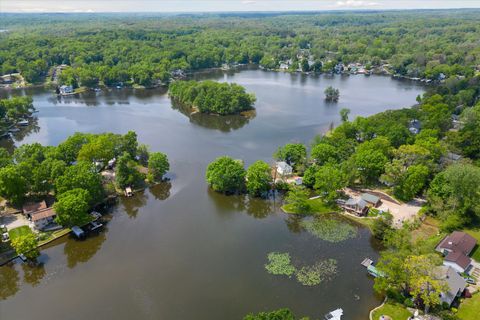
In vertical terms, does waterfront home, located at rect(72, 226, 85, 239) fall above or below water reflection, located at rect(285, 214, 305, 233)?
above

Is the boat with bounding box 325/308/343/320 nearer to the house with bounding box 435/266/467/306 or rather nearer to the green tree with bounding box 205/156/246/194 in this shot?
the house with bounding box 435/266/467/306

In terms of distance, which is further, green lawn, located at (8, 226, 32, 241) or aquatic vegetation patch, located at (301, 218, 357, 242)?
aquatic vegetation patch, located at (301, 218, 357, 242)

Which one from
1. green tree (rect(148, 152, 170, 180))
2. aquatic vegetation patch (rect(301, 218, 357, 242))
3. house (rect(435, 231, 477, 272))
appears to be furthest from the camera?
green tree (rect(148, 152, 170, 180))

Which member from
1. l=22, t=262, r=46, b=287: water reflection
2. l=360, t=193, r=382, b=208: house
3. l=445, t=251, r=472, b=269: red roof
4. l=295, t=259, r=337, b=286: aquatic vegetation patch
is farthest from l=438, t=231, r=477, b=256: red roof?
l=22, t=262, r=46, b=287: water reflection

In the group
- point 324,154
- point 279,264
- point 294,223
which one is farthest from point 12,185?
point 324,154

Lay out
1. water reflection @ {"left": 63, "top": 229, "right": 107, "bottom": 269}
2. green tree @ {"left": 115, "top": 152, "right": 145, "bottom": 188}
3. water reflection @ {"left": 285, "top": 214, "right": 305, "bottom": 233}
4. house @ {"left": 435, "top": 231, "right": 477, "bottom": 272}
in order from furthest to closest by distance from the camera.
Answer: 1. green tree @ {"left": 115, "top": 152, "right": 145, "bottom": 188}
2. water reflection @ {"left": 285, "top": 214, "right": 305, "bottom": 233}
3. water reflection @ {"left": 63, "top": 229, "right": 107, "bottom": 269}
4. house @ {"left": 435, "top": 231, "right": 477, "bottom": 272}
